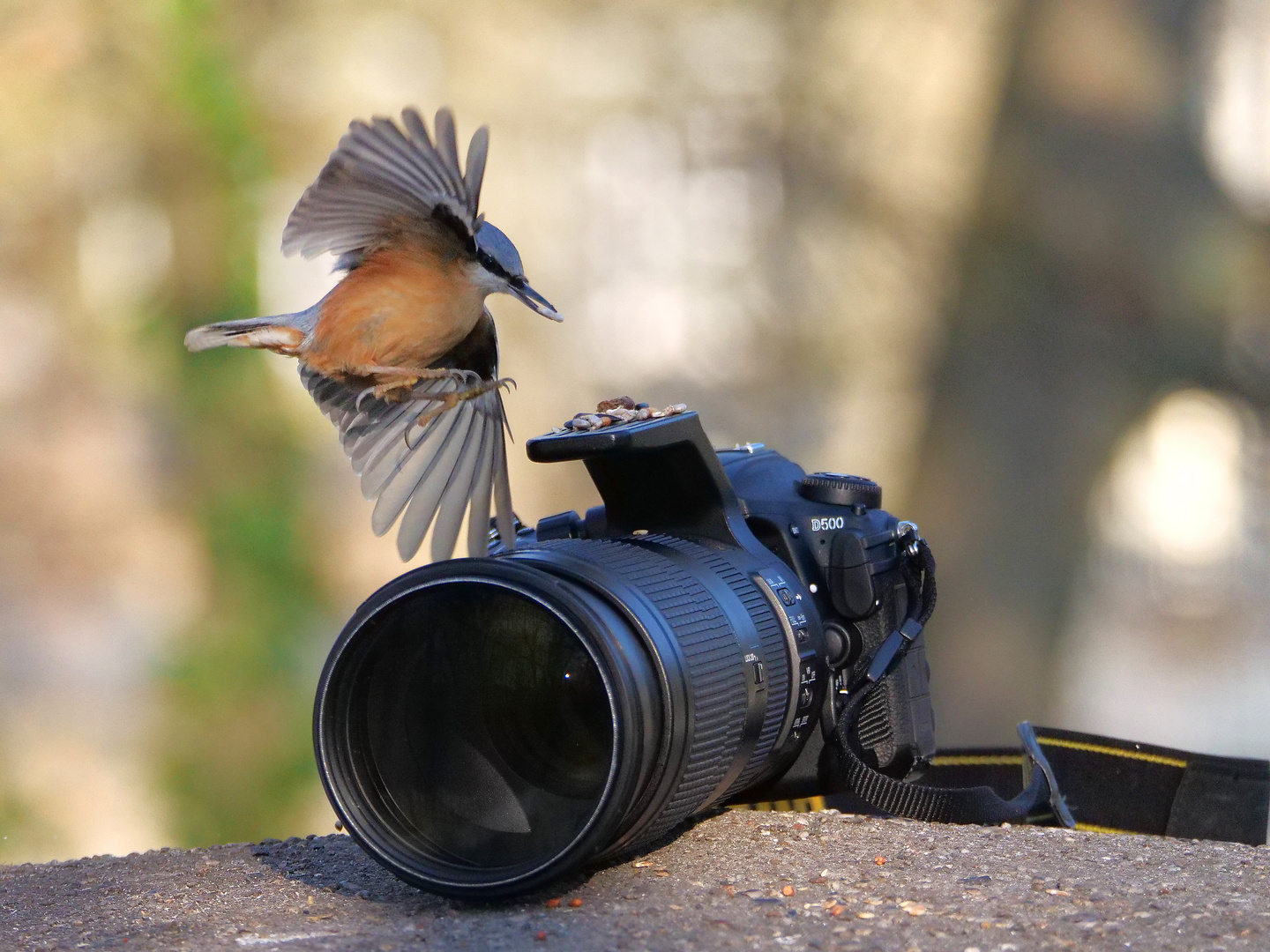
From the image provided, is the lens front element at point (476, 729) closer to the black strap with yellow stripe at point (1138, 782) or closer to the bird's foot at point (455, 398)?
the bird's foot at point (455, 398)

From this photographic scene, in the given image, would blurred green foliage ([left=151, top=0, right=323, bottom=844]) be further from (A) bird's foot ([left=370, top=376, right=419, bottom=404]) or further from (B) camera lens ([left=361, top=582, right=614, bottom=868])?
(B) camera lens ([left=361, top=582, right=614, bottom=868])

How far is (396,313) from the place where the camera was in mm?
2334

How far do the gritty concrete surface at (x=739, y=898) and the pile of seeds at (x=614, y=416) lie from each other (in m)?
0.69

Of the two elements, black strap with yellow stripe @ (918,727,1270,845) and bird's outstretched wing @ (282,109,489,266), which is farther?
black strap with yellow stripe @ (918,727,1270,845)

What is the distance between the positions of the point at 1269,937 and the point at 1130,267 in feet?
12.2

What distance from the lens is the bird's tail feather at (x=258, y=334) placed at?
2406mm

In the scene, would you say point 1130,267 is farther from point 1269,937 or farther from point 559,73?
point 1269,937

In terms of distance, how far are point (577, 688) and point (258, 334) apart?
96 centimetres

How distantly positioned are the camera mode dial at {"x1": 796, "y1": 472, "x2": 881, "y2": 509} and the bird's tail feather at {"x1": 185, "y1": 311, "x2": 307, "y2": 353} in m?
0.96

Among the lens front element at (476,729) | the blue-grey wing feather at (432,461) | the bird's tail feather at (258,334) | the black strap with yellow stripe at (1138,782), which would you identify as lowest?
the black strap with yellow stripe at (1138,782)

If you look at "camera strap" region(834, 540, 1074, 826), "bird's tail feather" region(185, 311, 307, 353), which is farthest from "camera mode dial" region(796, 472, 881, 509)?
"bird's tail feather" region(185, 311, 307, 353)

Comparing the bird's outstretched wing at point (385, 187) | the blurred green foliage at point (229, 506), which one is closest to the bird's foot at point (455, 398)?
the bird's outstretched wing at point (385, 187)

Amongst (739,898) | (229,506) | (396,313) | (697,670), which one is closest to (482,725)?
(697,670)

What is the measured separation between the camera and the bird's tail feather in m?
2.41
